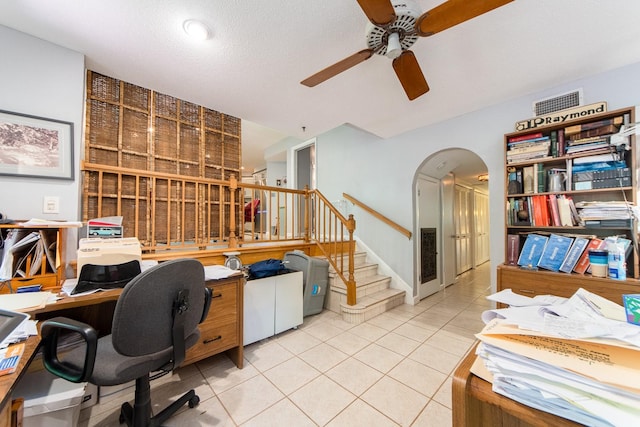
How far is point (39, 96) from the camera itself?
5.90 ft

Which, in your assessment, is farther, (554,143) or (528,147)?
(528,147)

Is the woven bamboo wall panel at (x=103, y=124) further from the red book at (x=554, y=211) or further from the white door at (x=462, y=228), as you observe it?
the white door at (x=462, y=228)

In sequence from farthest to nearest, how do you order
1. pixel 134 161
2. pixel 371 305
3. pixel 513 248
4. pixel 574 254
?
pixel 371 305
pixel 134 161
pixel 513 248
pixel 574 254

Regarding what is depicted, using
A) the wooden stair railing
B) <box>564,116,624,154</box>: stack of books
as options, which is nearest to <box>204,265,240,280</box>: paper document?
the wooden stair railing

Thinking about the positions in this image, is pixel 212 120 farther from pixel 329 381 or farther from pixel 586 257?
pixel 586 257

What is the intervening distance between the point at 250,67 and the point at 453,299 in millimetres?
4152

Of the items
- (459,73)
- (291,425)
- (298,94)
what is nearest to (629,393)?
(291,425)

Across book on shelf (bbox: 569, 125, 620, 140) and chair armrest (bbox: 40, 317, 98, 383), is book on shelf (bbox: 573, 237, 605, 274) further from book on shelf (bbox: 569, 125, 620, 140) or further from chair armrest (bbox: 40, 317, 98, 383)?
chair armrest (bbox: 40, 317, 98, 383)

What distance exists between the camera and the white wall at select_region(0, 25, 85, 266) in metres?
1.70

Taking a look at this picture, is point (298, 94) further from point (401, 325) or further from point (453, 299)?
point (453, 299)

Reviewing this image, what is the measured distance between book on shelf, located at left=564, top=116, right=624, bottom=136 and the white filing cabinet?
2.90 meters

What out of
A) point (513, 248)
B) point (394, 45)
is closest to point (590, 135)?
point (513, 248)

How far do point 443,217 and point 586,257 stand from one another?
2462 millimetres

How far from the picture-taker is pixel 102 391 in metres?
1.70
